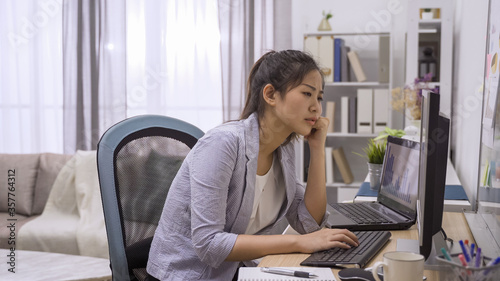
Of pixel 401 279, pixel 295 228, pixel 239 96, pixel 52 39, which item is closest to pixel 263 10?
pixel 239 96

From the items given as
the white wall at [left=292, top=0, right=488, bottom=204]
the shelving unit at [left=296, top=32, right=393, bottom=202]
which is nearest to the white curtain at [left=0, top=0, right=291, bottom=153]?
the white wall at [left=292, top=0, right=488, bottom=204]

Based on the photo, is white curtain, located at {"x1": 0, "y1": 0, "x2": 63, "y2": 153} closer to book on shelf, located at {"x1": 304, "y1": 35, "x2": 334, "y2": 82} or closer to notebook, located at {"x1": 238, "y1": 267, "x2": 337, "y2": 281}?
book on shelf, located at {"x1": 304, "y1": 35, "x2": 334, "y2": 82}

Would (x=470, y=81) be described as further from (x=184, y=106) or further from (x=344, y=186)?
(x=184, y=106)

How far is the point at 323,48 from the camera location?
349 centimetres

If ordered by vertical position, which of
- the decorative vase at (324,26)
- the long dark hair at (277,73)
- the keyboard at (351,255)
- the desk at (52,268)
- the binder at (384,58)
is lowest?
A: the desk at (52,268)

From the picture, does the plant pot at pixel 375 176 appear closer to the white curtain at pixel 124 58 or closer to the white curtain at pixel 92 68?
the white curtain at pixel 124 58

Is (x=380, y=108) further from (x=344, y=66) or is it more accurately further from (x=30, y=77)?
(x=30, y=77)

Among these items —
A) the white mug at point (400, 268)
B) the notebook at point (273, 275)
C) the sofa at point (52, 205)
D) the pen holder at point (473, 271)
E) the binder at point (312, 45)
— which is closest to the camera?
the pen holder at point (473, 271)

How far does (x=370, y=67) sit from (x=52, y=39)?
7.87 ft

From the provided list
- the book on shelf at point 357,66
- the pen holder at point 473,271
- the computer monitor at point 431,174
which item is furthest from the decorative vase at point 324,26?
the pen holder at point 473,271

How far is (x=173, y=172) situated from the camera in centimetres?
147

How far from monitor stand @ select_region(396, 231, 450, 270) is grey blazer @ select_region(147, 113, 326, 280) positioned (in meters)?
0.39

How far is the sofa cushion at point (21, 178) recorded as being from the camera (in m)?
3.28

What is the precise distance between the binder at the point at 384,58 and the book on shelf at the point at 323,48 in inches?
12.6
